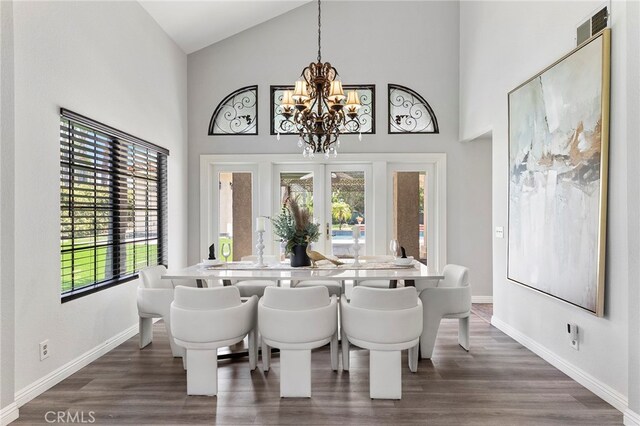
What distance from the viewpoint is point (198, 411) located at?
7.93 feet

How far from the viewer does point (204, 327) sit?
8.33ft

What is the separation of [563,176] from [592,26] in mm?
1041

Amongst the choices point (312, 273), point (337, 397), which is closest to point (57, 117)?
point (312, 273)

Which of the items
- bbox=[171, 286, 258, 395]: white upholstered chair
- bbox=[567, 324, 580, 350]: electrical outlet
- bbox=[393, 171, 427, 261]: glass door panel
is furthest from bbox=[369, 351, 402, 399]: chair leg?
bbox=[393, 171, 427, 261]: glass door panel

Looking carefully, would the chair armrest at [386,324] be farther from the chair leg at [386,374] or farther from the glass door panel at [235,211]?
the glass door panel at [235,211]

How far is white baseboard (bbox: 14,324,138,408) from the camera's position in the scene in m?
2.53

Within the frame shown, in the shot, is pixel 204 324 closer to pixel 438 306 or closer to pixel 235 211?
pixel 438 306

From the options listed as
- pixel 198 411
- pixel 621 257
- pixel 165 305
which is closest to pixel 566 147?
pixel 621 257

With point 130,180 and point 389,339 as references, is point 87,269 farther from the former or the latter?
point 389,339

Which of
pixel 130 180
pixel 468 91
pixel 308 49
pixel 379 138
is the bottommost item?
pixel 130 180

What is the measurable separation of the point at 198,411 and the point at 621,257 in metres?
2.76

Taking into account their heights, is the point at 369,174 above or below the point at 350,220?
above

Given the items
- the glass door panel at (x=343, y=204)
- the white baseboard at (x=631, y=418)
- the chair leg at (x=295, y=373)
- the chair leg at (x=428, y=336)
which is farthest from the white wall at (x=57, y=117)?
the white baseboard at (x=631, y=418)

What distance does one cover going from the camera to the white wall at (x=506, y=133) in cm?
245
